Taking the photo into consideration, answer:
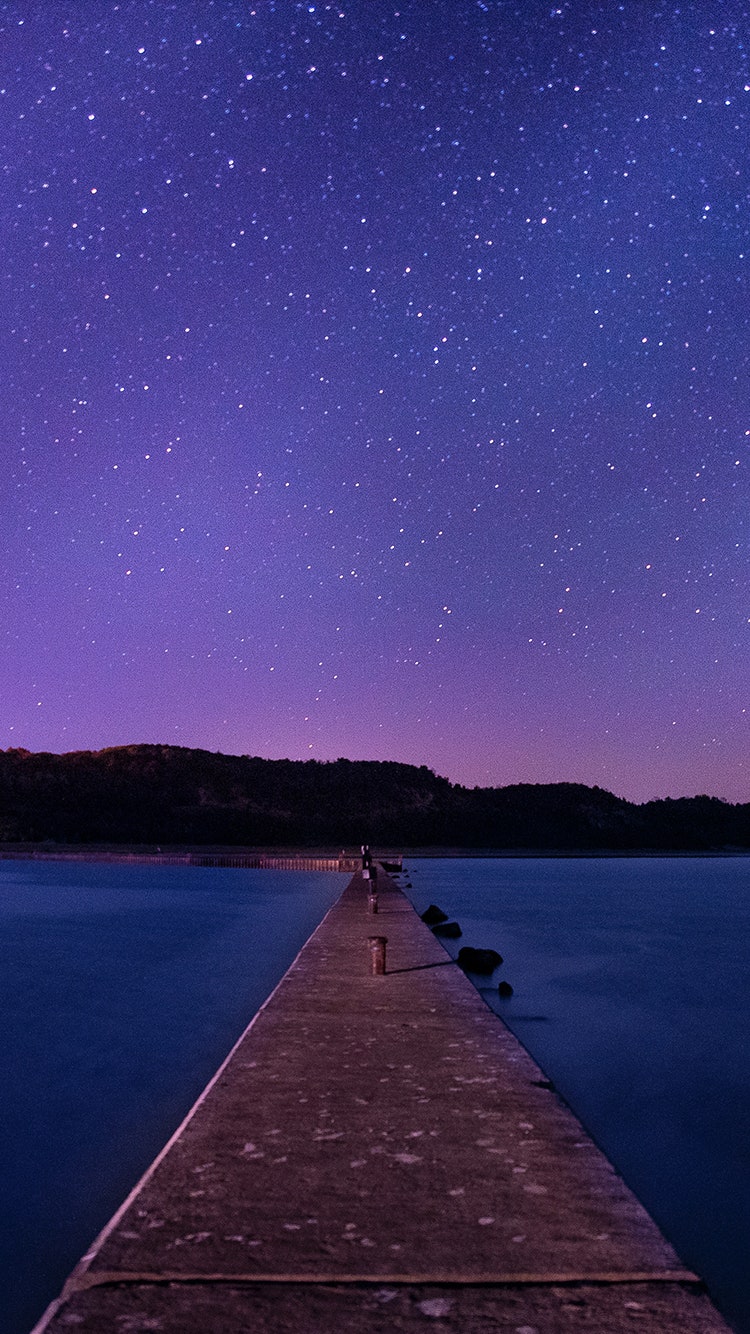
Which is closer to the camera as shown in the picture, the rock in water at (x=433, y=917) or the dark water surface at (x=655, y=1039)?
the dark water surface at (x=655, y=1039)

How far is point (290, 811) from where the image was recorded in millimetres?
155500

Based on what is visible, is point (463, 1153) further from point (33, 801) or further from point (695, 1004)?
point (33, 801)

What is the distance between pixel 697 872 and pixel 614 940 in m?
59.8

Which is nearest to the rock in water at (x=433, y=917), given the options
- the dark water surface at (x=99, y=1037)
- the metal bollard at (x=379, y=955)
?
the dark water surface at (x=99, y=1037)

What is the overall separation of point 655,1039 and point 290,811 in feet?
461

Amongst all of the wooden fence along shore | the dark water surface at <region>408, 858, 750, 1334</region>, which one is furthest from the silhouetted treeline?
the dark water surface at <region>408, 858, 750, 1334</region>

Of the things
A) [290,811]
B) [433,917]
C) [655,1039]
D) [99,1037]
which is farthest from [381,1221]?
[290,811]

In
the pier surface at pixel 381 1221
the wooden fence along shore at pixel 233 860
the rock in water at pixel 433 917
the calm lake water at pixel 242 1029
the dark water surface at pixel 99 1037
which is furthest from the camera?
the wooden fence along shore at pixel 233 860

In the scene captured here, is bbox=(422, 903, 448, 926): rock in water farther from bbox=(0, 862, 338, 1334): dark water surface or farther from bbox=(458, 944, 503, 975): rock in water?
bbox=(458, 944, 503, 975): rock in water

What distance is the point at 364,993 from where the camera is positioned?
482 inches

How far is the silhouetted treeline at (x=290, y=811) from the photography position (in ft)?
430

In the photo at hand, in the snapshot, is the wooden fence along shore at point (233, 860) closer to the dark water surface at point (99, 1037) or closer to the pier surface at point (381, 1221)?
the dark water surface at point (99, 1037)

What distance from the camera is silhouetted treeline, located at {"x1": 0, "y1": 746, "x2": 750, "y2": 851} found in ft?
430

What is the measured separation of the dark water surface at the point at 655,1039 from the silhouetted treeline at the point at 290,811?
303 ft
